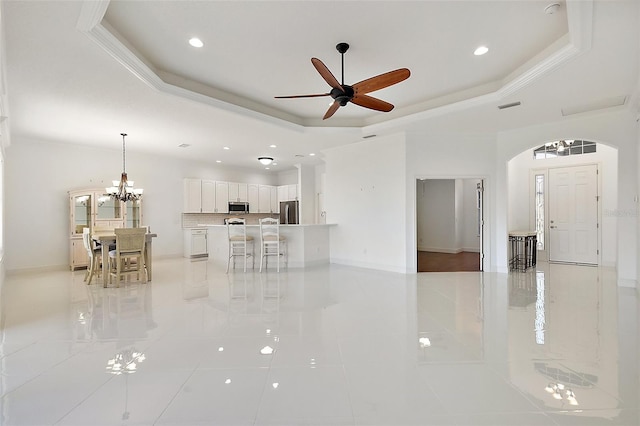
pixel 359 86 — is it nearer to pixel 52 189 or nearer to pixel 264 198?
pixel 52 189

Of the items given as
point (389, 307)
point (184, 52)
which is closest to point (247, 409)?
point (389, 307)

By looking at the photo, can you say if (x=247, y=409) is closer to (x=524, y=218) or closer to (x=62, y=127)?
(x=62, y=127)

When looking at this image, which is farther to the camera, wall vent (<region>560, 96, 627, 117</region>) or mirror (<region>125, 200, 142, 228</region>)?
mirror (<region>125, 200, 142, 228</region>)

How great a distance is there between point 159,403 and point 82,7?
119 inches

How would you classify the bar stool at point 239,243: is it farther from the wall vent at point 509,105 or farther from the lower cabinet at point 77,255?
the wall vent at point 509,105

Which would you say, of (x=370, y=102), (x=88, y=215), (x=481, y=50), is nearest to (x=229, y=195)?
(x=88, y=215)

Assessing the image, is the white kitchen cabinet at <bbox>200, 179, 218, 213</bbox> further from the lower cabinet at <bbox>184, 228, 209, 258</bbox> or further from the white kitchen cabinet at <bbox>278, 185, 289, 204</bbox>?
the white kitchen cabinet at <bbox>278, 185, 289, 204</bbox>

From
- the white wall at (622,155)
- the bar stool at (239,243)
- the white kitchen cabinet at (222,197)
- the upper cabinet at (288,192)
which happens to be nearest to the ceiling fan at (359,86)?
the bar stool at (239,243)

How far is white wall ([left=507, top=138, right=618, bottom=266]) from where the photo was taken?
6.67 meters

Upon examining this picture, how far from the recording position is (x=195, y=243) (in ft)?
28.1

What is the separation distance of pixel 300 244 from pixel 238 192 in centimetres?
402

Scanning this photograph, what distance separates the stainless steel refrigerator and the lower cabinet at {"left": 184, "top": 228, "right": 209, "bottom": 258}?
2746 millimetres

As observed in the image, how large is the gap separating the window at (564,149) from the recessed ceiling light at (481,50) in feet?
15.1

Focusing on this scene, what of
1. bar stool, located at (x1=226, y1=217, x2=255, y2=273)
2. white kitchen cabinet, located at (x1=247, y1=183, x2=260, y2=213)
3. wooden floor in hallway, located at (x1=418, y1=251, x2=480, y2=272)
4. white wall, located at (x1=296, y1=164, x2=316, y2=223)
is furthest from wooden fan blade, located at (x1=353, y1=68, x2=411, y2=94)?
white kitchen cabinet, located at (x1=247, y1=183, x2=260, y2=213)
